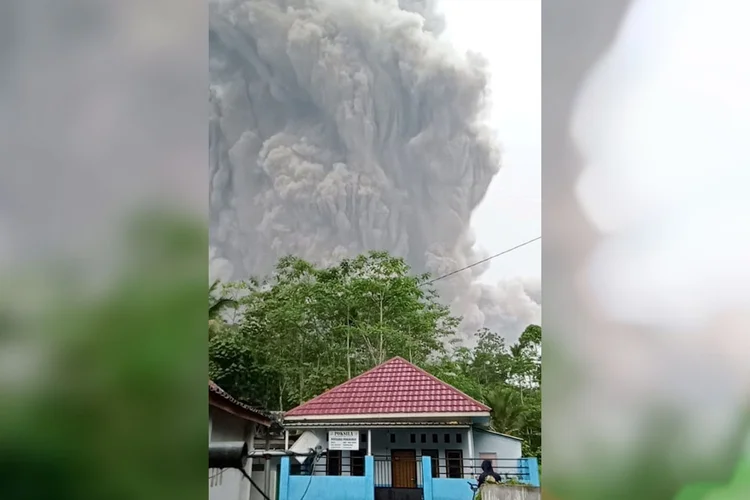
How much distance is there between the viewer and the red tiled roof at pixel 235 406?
2.55m

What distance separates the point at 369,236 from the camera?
10.1 ft

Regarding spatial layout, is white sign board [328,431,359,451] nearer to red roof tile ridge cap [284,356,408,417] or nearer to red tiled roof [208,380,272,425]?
red roof tile ridge cap [284,356,408,417]

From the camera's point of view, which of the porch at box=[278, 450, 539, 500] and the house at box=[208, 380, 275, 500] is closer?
the house at box=[208, 380, 275, 500]

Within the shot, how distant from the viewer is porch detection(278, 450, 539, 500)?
9.29 feet

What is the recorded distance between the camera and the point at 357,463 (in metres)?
2.93

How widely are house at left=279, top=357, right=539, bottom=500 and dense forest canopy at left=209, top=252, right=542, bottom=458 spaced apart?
3.1 inches

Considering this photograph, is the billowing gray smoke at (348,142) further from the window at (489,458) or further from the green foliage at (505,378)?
the window at (489,458)

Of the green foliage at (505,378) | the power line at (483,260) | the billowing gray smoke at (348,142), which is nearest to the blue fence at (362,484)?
the green foliage at (505,378)
